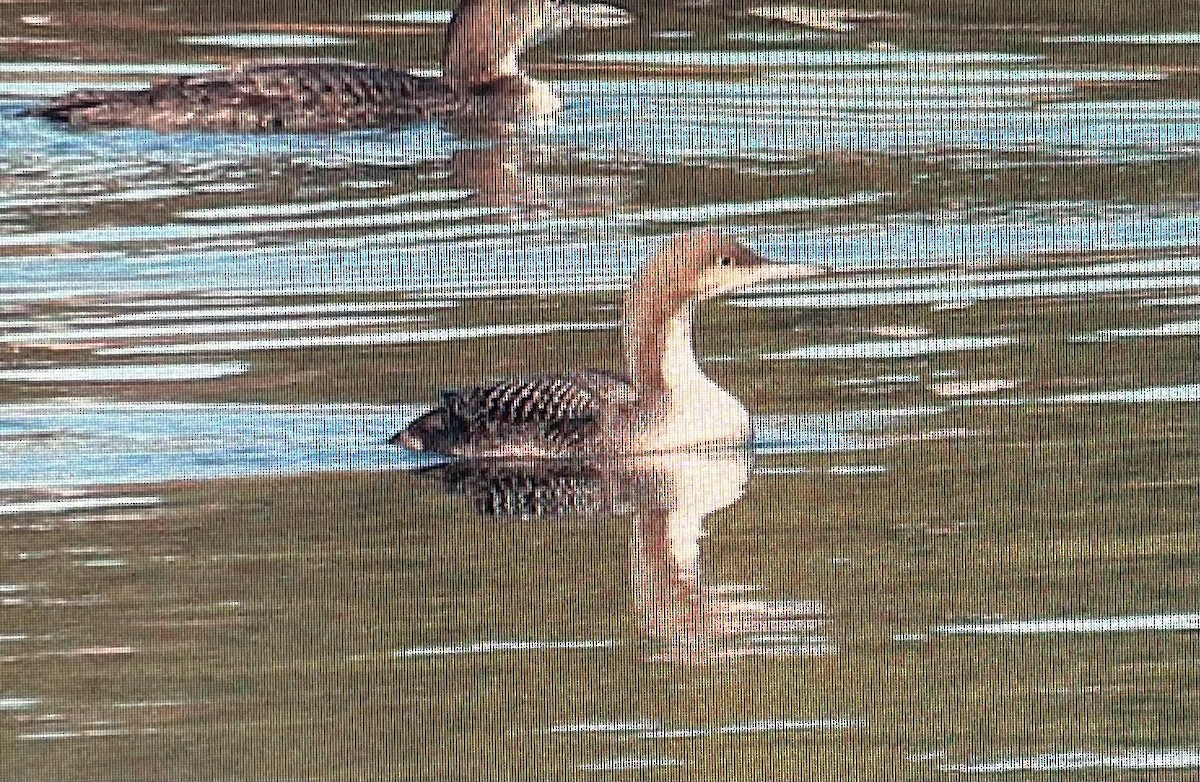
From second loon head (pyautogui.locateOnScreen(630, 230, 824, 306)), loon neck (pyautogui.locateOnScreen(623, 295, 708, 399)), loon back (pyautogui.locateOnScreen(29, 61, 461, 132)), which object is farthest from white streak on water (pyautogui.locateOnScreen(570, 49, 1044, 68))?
loon neck (pyautogui.locateOnScreen(623, 295, 708, 399))

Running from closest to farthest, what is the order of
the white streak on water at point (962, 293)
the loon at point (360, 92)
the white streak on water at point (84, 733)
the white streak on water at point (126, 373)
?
the white streak on water at point (84, 733) → the white streak on water at point (126, 373) → the white streak on water at point (962, 293) → the loon at point (360, 92)

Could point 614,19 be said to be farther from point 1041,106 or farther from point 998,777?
point 998,777

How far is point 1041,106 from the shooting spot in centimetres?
1770

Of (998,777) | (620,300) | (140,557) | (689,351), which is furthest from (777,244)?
(998,777)

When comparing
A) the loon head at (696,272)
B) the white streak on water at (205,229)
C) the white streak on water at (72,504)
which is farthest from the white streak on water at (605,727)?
the white streak on water at (205,229)

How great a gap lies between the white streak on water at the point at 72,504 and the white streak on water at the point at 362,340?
1.91 metres

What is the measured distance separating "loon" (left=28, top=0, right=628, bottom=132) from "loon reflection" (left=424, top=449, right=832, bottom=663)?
20.8 ft

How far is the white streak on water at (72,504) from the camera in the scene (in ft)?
35.2

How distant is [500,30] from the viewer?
19.2 metres

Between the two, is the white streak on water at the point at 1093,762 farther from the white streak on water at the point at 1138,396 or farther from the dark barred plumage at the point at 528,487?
the white streak on water at the point at 1138,396

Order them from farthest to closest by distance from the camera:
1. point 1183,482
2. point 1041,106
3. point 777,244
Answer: point 1041,106
point 777,244
point 1183,482

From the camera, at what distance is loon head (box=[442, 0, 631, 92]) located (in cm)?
1900

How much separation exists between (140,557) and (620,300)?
3.85 m

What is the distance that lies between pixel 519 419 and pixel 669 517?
3.09 feet
